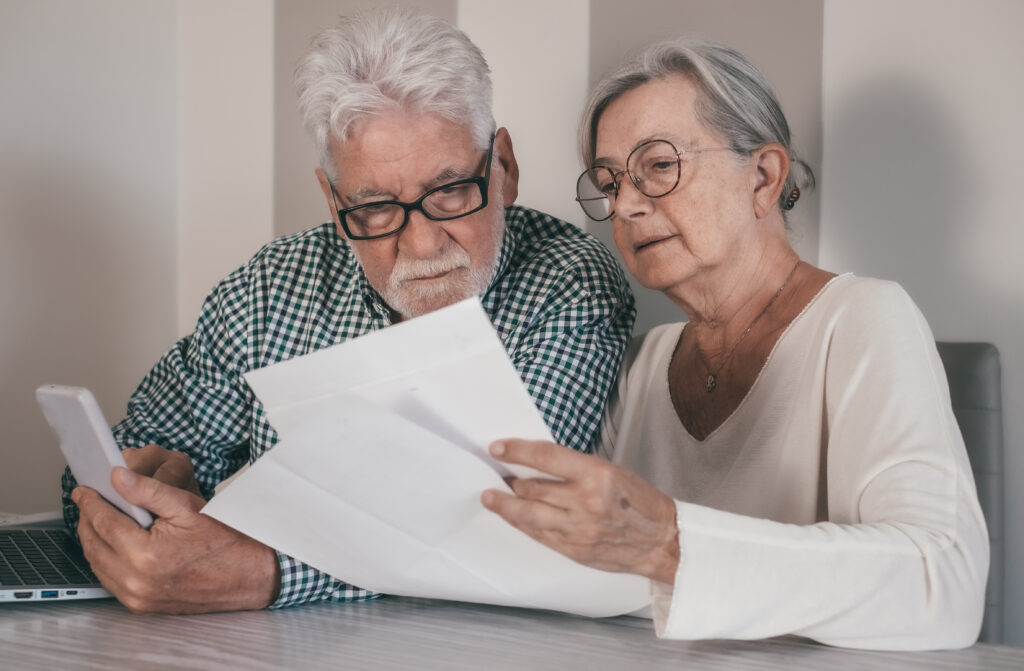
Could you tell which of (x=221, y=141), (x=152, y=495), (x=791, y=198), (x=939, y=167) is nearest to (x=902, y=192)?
(x=939, y=167)

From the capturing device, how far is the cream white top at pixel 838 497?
93cm

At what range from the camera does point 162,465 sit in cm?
155

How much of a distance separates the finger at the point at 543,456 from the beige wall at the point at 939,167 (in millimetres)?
1005

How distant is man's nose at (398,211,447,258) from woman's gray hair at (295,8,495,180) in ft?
0.49

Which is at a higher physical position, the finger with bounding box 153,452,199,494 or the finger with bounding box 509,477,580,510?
the finger with bounding box 509,477,580,510

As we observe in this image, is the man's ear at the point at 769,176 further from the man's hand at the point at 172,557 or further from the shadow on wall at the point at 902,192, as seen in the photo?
the man's hand at the point at 172,557


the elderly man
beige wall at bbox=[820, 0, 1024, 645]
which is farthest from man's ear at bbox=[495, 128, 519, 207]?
beige wall at bbox=[820, 0, 1024, 645]

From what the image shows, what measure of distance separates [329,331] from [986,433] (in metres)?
1.05

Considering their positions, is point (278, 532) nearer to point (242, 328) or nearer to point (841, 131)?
point (242, 328)

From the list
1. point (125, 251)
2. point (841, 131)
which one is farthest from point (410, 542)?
point (125, 251)

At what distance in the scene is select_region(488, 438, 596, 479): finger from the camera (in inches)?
34.1

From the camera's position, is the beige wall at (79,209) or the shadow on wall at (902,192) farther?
the beige wall at (79,209)

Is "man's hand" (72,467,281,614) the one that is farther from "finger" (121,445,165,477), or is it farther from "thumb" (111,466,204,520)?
"finger" (121,445,165,477)

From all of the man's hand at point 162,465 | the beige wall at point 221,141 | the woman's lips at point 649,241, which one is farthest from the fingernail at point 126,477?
the beige wall at point 221,141
